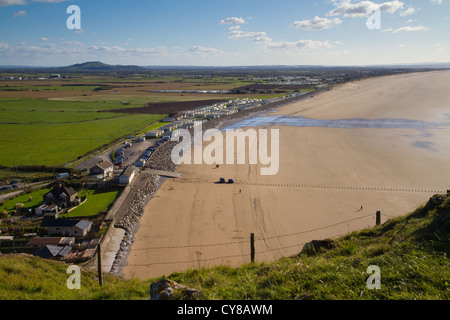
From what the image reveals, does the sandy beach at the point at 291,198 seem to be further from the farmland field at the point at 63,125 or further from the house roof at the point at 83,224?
the farmland field at the point at 63,125

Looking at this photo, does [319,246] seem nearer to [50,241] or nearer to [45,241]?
[50,241]

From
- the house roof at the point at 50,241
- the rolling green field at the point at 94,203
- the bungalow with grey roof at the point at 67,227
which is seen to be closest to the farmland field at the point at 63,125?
the rolling green field at the point at 94,203

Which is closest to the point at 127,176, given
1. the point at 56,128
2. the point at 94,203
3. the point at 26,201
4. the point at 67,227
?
the point at 94,203

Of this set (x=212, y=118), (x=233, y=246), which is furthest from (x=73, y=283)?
(x=212, y=118)

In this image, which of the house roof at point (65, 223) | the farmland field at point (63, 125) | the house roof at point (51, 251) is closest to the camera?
the house roof at point (51, 251)

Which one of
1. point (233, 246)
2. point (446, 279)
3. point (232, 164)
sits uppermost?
point (446, 279)

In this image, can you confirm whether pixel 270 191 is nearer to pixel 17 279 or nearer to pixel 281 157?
pixel 281 157

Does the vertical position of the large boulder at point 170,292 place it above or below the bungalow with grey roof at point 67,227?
above
